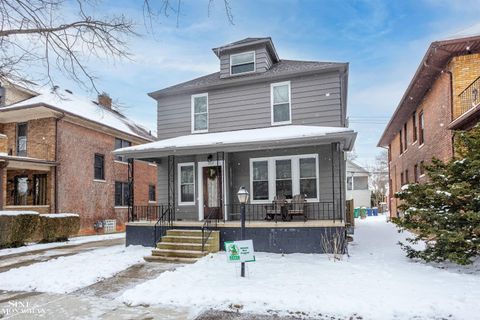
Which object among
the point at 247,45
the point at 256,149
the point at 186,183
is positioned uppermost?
the point at 247,45

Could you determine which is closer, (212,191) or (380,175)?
(212,191)

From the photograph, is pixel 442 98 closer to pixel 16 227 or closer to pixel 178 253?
pixel 178 253

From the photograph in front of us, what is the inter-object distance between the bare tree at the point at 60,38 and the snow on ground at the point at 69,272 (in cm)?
390

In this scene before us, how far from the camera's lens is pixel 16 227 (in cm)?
1241

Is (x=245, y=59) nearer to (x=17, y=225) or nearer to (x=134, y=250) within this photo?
(x=134, y=250)

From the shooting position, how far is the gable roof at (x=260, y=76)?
1169cm

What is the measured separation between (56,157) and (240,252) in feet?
39.9

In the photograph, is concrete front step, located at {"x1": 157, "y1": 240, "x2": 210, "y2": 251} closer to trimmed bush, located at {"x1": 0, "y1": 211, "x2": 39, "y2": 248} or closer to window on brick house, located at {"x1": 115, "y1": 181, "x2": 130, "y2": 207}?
trimmed bush, located at {"x1": 0, "y1": 211, "x2": 39, "y2": 248}

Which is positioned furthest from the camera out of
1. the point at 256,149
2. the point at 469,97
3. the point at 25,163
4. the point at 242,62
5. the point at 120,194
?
the point at 120,194

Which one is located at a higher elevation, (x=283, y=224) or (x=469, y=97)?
(x=469, y=97)

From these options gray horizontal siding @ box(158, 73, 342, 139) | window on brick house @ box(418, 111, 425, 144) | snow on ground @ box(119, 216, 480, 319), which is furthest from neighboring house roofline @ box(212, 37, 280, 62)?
snow on ground @ box(119, 216, 480, 319)

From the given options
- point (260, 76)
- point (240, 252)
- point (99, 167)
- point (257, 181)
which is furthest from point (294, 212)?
point (99, 167)

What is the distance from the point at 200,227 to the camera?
10.6 metres

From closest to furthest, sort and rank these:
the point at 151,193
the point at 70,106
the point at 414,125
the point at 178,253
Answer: the point at 178,253, the point at 414,125, the point at 70,106, the point at 151,193
